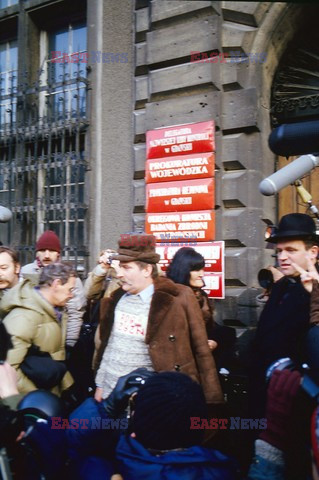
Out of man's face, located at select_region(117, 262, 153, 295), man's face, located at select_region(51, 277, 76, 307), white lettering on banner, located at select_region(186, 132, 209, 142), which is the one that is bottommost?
man's face, located at select_region(51, 277, 76, 307)

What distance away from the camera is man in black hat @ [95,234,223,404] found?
3.01 meters

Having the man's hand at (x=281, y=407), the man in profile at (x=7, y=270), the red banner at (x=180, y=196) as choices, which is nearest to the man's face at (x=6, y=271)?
the man in profile at (x=7, y=270)

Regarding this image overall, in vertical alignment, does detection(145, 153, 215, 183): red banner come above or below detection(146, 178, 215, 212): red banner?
above

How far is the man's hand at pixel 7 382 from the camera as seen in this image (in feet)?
7.09

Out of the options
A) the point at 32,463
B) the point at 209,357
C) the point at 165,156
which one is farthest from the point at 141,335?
the point at 165,156

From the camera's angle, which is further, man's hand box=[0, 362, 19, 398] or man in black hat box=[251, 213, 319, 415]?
man in black hat box=[251, 213, 319, 415]

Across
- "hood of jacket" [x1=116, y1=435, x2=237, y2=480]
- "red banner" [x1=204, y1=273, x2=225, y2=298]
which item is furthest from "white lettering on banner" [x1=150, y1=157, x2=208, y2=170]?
"hood of jacket" [x1=116, y1=435, x2=237, y2=480]

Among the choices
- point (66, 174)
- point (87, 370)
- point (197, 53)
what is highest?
point (197, 53)

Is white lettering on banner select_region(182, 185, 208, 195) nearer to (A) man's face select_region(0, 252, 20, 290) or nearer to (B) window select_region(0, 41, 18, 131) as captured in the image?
(A) man's face select_region(0, 252, 20, 290)

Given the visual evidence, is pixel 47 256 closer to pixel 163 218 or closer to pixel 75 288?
pixel 75 288

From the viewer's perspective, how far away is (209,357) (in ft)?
10.1

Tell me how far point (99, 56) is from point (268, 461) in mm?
5777

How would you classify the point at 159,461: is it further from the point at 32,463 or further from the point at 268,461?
the point at 32,463

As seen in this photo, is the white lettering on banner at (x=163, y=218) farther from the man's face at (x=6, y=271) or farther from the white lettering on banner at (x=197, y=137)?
the man's face at (x=6, y=271)
